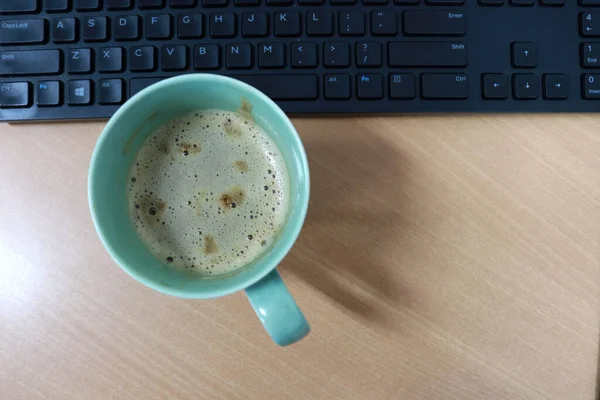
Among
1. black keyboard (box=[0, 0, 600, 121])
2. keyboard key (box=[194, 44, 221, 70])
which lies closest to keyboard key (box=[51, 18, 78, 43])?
black keyboard (box=[0, 0, 600, 121])

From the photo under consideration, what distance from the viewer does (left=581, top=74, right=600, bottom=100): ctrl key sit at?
0.45 meters

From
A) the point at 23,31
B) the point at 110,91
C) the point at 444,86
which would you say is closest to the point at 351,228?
the point at 444,86

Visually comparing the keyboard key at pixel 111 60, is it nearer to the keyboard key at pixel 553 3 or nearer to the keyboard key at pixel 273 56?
the keyboard key at pixel 273 56

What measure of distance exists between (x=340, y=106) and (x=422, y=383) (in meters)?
0.28

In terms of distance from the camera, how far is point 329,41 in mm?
451

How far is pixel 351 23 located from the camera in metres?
0.45

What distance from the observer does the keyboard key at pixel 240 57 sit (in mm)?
448

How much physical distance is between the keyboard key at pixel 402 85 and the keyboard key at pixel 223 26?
16 cm

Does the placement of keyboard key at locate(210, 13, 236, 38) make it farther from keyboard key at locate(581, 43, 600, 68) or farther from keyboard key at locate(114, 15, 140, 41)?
keyboard key at locate(581, 43, 600, 68)

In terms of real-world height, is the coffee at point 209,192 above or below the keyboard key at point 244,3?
below

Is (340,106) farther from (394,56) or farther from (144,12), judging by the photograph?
(144,12)

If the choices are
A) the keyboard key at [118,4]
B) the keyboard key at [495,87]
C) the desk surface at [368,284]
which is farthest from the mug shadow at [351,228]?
the keyboard key at [118,4]

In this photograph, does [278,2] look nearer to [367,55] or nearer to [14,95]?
[367,55]

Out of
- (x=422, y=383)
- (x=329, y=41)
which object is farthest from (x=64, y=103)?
(x=422, y=383)
